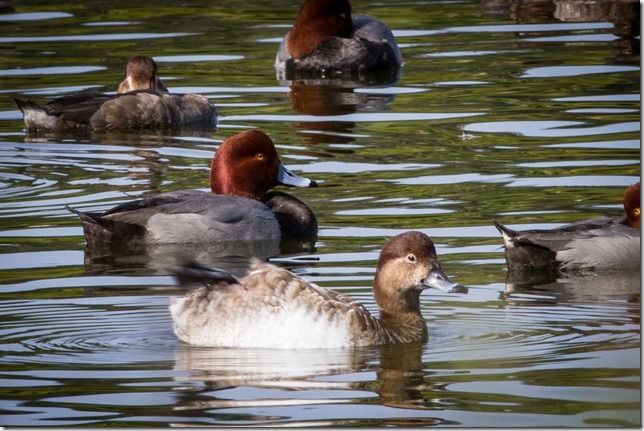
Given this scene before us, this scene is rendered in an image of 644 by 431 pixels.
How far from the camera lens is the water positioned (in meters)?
7.44

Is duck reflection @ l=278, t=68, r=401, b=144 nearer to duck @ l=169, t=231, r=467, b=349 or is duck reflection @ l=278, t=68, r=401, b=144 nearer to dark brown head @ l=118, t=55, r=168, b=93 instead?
dark brown head @ l=118, t=55, r=168, b=93

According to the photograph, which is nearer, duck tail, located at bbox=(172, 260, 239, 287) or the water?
the water

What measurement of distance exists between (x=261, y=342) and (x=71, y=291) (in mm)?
1895

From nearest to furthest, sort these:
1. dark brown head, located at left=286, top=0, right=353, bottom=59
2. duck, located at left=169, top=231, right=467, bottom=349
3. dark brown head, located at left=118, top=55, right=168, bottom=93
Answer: duck, located at left=169, top=231, right=467, bottom=349 < dark brown head, located at left=118, top=55, right=168, bottom=93 < dark brown head, located at left=286, top=0, right=353, bottom=59

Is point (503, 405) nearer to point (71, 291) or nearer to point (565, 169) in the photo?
point (71, 291)

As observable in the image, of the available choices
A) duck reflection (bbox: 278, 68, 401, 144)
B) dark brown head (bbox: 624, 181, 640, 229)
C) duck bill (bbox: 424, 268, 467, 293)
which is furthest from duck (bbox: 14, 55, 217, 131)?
duck bill (bbox: 424, 268, 467, 293)

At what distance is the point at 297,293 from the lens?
8.34 meters

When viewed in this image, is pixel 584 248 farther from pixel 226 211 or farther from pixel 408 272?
pixel 226 211

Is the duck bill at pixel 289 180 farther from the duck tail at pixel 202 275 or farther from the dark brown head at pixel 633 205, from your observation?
the duck tail at pixel 202 275

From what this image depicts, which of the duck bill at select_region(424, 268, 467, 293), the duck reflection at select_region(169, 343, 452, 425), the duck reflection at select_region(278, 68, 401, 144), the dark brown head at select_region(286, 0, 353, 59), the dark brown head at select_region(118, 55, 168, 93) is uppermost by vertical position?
the dark brown head at select_region(286, 0, 353, 59)

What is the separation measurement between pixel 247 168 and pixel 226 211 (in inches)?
31.2

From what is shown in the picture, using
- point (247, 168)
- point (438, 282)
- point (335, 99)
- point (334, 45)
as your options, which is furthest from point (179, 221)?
point (334, 45)

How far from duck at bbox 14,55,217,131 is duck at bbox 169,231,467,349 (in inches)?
314

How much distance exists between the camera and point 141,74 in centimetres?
1720
